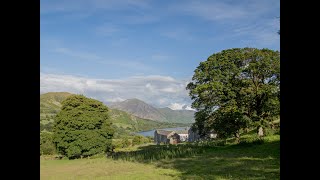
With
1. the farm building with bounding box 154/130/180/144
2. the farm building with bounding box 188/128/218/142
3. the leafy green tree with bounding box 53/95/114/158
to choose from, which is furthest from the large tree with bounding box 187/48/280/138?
the farm building with bounding box 154/130/180/144

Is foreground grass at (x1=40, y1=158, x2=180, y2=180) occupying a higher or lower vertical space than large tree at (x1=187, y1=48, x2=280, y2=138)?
lower

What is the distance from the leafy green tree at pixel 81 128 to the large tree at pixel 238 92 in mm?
14427

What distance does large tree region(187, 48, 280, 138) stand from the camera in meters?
30.8

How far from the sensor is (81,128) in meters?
41.2

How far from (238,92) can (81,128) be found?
2041 cm

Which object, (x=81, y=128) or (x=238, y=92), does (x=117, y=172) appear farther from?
(x=81, y=128)

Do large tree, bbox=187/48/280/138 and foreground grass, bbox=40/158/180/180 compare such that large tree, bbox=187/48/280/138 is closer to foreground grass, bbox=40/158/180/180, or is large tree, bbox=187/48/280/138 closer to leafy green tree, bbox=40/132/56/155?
foreground grass, bbox=40/158/180/180

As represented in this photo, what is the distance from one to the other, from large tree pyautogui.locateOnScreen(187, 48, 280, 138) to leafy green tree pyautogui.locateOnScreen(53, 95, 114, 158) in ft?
47.3

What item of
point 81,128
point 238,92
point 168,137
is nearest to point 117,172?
point 238,92

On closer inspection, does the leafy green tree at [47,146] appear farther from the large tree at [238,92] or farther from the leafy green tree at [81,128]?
the large tree at [238,92]
